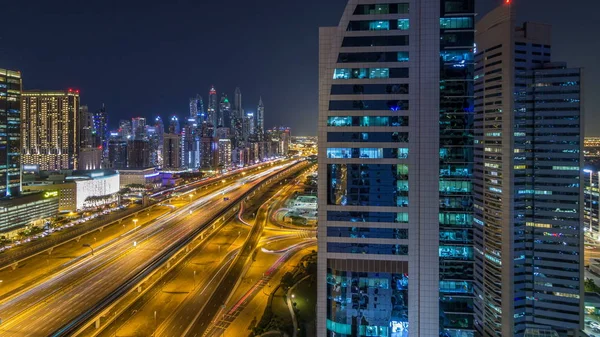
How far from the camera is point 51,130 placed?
110 m

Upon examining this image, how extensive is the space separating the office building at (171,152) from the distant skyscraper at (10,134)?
79845 mm

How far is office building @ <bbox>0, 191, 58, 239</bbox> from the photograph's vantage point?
175 ft

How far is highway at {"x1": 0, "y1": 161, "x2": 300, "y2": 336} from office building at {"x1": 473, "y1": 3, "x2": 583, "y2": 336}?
108 feet

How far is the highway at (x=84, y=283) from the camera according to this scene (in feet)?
89.9

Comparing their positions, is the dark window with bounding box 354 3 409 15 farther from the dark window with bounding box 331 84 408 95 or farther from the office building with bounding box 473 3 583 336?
the office building with bounding box 473 3 583 336

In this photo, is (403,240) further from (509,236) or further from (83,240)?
(83,240)

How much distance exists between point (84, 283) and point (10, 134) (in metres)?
37.6

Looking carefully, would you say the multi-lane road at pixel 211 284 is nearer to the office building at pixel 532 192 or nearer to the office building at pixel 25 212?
the office building at pixel 532 192

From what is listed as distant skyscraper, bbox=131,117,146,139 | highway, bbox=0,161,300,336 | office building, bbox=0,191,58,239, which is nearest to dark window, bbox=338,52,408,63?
highway, bbox=0,161,300,336

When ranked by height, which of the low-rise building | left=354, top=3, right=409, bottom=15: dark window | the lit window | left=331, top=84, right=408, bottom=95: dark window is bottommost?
the low-rise building

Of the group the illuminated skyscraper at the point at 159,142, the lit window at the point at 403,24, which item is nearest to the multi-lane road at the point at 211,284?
the lit window at the point at 403,24

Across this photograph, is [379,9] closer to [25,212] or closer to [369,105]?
[369,105]

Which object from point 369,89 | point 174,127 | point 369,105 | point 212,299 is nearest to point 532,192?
point 369,105

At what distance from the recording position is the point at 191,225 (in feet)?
191
